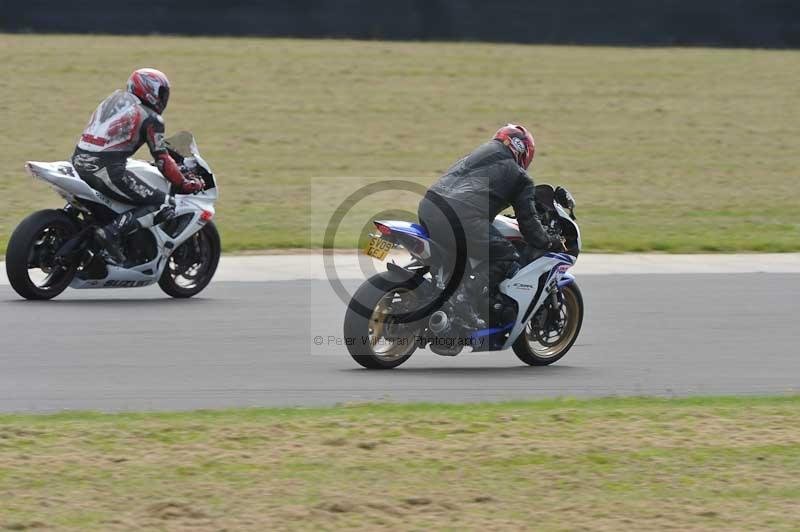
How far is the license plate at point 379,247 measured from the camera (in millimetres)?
9080

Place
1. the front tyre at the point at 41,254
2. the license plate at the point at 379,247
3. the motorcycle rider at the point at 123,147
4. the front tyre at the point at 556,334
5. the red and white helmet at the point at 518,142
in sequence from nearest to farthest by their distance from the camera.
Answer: the license plate at the point at 379,247 < the red and white helmet at the point at 518,142 < the front tyre at the point at 556,334 < the front tyre at the point at 41,254 < the motorcycle rider at the point at 123,147

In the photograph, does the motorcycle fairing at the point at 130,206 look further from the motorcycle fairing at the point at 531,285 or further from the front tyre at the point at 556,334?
the motorcycle fairing at the point at 531,285

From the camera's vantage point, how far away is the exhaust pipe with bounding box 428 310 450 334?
31.1 ft

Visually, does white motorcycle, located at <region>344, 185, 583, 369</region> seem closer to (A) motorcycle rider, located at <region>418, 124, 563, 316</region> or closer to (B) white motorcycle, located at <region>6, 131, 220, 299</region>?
(A) motorcycle rider, located at <region>418, 124, 563, 316</region>

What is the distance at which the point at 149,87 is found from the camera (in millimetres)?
12391

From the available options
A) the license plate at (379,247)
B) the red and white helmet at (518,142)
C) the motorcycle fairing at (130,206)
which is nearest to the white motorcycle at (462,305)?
the license plate at (379,247)

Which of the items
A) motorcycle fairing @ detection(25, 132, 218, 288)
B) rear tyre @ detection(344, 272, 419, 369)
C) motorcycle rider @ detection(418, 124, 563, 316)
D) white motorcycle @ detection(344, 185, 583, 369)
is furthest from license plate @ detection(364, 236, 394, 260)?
motorcycle fairing @ detection(25, 132, 218, 288)

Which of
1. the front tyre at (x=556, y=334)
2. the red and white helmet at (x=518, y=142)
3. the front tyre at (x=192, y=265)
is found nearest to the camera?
the red and white helmet at (x=518, y=142)

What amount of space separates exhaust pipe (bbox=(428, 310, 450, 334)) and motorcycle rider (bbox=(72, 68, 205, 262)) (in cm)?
392

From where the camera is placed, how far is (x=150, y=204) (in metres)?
12.6

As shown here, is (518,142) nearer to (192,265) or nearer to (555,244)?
(555,244)

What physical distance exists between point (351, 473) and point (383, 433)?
82 centimetres

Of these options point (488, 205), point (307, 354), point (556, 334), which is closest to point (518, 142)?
point (488, 205)

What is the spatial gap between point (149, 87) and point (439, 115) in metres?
14.0
